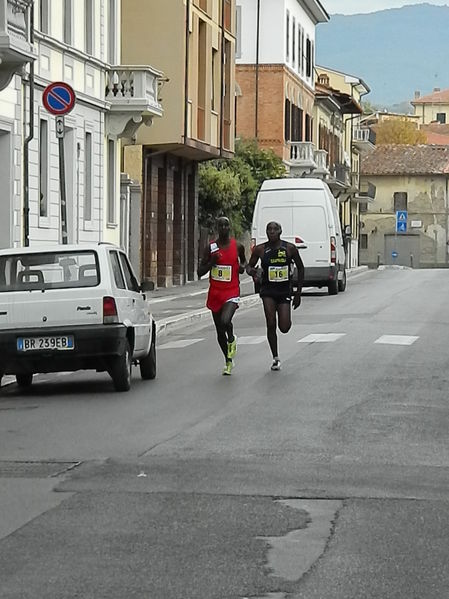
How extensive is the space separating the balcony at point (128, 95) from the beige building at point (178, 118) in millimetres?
1571

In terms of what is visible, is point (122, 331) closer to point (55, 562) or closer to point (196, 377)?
point (196, 377)

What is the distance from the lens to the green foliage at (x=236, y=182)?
5288cm

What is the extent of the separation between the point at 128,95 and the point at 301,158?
115 ft

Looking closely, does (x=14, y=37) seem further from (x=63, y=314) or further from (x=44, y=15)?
(x=63, y=314)

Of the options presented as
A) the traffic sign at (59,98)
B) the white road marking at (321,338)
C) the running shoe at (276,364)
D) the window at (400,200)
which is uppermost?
the traffic sign at (59,98)

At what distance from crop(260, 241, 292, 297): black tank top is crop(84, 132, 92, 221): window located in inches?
637

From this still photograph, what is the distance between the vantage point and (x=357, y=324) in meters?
27.3

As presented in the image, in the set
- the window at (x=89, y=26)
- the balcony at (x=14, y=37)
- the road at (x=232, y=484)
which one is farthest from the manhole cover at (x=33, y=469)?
the window at (x=89, y=26)

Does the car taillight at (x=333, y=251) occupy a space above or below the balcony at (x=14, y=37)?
below

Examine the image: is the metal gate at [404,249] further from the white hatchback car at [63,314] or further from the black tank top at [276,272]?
the white hatchback car at [63,314]

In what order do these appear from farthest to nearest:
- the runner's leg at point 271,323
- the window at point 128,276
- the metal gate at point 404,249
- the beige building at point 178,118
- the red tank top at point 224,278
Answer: the metal gate at point 404,249
the beige building at point 178,118
the red tank top at point 224,278
the runner's leg at point 271,323
the window at point 128,276

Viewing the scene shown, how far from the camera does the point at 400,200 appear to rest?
402 feet

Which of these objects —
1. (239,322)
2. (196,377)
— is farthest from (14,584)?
(239,322)

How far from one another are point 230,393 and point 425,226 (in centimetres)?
10653
